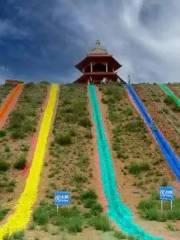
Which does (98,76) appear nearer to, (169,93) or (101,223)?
(169,93)

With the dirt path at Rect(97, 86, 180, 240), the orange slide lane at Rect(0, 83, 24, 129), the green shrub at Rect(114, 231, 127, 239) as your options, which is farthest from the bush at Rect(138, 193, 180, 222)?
the orange slide lane at Rect(0, 83, 24, 129)

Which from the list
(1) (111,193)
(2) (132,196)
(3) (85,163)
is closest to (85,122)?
(3) (85,163)

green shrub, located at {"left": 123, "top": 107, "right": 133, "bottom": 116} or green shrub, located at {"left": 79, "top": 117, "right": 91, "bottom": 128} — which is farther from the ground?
green shrub, located at {"left": 123, "top": 107, "right": 133, "bottom": 116}

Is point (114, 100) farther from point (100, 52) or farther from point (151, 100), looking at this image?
point (100, 52)

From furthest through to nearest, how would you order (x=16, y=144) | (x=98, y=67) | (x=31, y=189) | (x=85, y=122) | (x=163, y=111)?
(x=98, y=67), (x=163, y=111), (x=85, y=122), (x=16, y=144), (x=31, y=189)

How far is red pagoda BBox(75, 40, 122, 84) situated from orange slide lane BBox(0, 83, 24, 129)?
13636 millimetres

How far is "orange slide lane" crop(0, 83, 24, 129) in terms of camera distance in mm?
40906

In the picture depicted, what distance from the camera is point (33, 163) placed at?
30.7 m

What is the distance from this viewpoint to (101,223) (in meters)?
18.4

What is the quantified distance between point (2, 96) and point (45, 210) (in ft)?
94.4

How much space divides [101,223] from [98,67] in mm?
51490

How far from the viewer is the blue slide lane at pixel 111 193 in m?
18.2

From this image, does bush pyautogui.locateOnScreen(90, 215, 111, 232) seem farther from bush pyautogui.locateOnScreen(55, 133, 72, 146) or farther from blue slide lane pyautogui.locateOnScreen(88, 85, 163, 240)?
bush pyautogui.locateOnScreen(55, 133, 72, 146)

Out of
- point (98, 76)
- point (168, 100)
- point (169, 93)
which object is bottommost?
point (168, 100)
